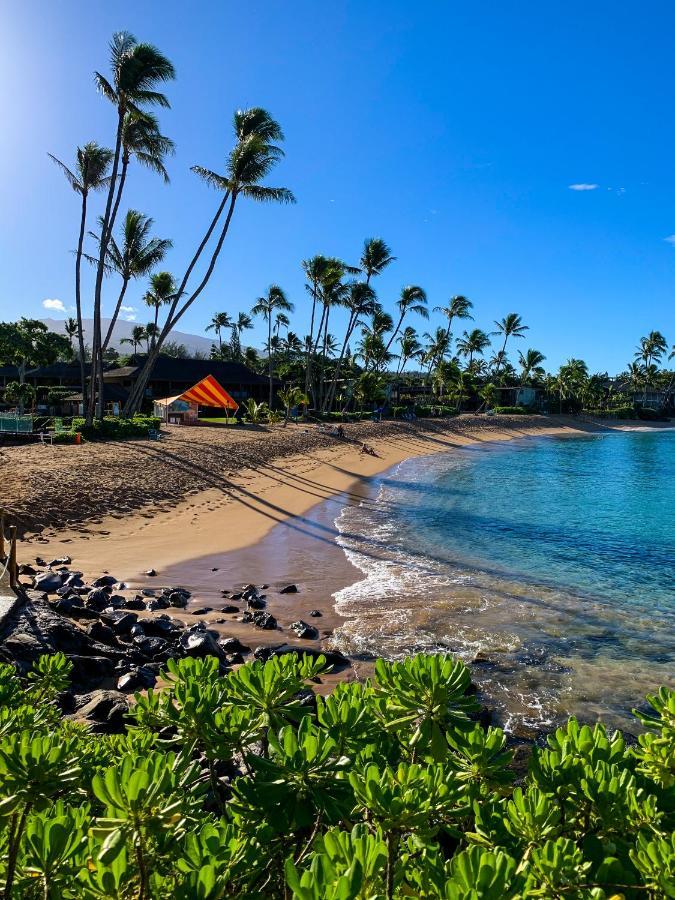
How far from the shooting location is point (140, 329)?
3100 inches

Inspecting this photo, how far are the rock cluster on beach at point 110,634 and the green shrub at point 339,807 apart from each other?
3229 millimetres

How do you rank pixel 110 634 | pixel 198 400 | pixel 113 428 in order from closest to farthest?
pixel 110 634 < pixel 113 428 < pixel 198 400

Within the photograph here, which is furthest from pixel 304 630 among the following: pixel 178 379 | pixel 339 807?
pixel 178 379

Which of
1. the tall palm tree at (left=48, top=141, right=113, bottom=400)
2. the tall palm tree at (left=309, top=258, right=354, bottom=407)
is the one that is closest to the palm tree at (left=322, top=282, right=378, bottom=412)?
the tall palm tree at (left=309, top=258, right=354, bottom=407)

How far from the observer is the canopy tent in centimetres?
3494

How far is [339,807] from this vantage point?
160 cm

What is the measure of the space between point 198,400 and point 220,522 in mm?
21491

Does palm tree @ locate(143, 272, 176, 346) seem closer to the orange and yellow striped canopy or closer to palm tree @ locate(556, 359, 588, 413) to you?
the orange and yellow striped canopy

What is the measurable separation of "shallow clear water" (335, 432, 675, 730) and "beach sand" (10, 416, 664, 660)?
1.01 meters

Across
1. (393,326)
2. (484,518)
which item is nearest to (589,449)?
(393,326)

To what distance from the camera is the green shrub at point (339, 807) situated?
1.34m

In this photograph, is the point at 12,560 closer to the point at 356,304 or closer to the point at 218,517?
the point at 218,517

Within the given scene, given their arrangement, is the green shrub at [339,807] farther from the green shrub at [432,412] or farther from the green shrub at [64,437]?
the green shrub at [432,412]

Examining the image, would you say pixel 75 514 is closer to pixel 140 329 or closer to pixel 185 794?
pixel 185 794
